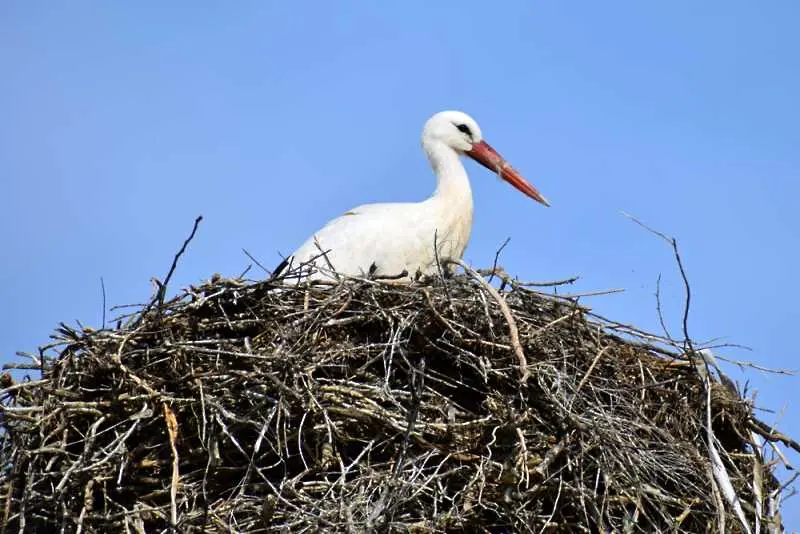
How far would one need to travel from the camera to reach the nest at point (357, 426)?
448cm

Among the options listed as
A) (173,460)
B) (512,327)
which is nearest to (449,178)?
(512,327)

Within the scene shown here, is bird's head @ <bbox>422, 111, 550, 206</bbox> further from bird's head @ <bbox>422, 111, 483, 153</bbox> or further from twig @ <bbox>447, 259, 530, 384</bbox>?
twig @ <bbox>447, 259, 530, 384</bbox>

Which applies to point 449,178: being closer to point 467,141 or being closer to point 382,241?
point 467,141

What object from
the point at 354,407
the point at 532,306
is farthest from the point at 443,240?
the point at 354,407

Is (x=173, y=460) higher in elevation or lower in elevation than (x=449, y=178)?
lower

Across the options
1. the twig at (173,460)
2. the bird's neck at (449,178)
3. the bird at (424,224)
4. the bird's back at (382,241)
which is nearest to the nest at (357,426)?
the twig at (173,460)

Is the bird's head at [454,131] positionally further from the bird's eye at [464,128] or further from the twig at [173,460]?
the twig at [173,460]

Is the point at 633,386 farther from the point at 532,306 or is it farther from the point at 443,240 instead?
the point at 443,240

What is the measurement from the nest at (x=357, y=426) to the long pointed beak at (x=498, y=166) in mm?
1673

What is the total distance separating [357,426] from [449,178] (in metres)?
2.11

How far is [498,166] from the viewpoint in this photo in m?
6.70

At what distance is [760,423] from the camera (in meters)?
5.19

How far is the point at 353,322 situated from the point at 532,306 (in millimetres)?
704

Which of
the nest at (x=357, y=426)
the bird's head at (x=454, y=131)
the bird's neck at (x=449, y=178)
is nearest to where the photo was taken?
the nest at (x=357, y=426)
